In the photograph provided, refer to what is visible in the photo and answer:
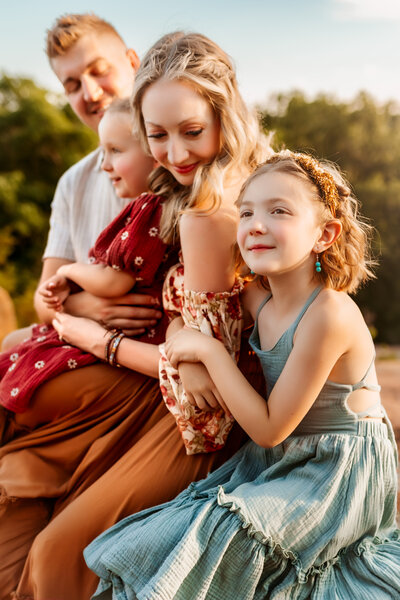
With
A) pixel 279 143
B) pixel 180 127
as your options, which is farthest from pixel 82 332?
pixel 279 143

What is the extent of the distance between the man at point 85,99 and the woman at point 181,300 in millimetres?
889

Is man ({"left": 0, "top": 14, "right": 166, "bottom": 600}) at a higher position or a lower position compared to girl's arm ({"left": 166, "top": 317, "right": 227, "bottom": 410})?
lower

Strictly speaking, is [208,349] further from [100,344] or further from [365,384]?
[100,344]

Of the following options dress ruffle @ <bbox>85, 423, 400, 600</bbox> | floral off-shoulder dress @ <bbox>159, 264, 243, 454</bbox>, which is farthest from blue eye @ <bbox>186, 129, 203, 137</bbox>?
dress ruffle @ <bbox>85, 423, 400, 600</bbox>

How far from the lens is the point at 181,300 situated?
7.59ft

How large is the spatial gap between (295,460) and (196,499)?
33cm

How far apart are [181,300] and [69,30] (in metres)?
1.72

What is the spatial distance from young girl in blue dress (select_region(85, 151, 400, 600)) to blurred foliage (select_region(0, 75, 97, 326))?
41.6 feet

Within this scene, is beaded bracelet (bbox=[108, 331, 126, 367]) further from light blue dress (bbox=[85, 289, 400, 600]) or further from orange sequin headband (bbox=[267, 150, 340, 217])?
orange sequin headband (bbox=[267, 150, 340, 217])

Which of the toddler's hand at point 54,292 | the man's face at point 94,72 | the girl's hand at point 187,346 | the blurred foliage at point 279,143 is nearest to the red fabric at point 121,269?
the toddler's hand at point 54,292

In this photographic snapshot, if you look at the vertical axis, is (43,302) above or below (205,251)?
below

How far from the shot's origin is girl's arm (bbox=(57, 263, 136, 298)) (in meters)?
2.52

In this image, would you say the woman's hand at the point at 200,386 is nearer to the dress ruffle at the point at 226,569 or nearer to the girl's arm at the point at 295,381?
the girl's arm at the point at 295,381

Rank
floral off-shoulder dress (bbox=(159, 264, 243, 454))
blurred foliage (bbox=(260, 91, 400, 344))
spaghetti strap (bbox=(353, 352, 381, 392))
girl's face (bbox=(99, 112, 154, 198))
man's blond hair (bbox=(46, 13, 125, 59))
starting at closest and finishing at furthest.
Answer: spaghetti strap (bbox=(353, 352, 381, 392))
floral off-shoulder dress (bbox=(159, 264, 243, 454))
girl's face (bbox=(99, 112, 154, 198))
man's blond hair (bbox=(46, 13, 125, 59))
blurred foliage (bbox=(260, 91, 400, 344))
